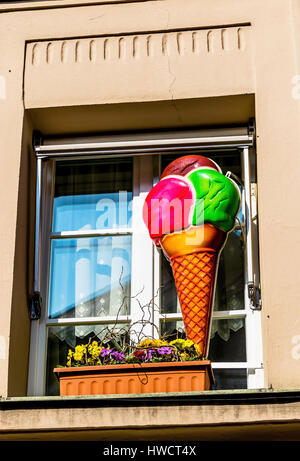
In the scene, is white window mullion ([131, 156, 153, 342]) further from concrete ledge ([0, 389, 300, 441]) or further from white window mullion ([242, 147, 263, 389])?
concrete ledge ([0, 389, 300, 441])

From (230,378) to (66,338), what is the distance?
1.07 m

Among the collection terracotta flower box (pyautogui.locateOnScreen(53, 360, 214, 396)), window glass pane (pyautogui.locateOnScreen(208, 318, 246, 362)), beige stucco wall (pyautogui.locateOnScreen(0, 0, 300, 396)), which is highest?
beige stucco wall (pyautogui.locateOnScreen(0, 0, 300, 396))

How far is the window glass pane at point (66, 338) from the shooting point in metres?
6.33

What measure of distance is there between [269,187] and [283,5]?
1283 mm

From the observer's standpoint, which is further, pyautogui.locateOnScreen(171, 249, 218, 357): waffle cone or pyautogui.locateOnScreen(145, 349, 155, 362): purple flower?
pyautogui.locateOnScreen(171, 249, 218, 357): waffle cone

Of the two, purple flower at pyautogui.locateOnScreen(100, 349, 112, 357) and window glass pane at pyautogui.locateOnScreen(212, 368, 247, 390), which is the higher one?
purple flower at pyautogui.locateOnScreen(100, 349, 112, 357)

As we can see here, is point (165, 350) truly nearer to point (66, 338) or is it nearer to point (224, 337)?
point (224, 337)

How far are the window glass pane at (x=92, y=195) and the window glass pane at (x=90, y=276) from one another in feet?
0.43

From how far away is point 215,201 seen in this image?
609 cm

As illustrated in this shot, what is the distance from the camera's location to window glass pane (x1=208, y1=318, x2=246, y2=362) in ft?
20.4

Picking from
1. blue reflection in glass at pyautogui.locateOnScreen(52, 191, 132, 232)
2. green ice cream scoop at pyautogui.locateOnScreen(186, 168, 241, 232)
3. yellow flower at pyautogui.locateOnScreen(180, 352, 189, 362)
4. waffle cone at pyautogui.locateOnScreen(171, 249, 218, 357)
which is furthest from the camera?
blue reflection in glass at pyautogui.locateOnScreen(52, 191, 132, 232)

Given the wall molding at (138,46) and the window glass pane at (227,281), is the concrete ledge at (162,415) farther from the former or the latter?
the wall molding at (138,46)

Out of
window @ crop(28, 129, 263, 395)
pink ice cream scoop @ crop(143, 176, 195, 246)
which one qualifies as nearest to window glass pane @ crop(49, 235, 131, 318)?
window @ crop(28, 129, 263, 395)
